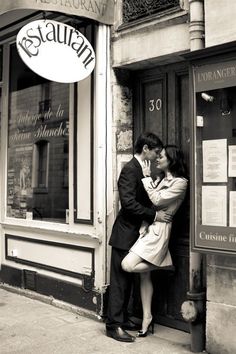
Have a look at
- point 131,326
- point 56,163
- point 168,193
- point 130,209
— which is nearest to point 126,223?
point 130,209

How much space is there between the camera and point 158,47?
5.18 metres

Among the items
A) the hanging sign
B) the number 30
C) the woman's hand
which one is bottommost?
the woman's hand

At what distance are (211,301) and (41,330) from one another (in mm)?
1900

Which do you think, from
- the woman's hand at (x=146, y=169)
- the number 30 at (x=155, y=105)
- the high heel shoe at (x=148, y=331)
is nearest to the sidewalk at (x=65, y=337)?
the high heel shoe at (x=148, y=331)

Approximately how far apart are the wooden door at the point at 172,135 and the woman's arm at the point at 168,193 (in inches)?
14.2

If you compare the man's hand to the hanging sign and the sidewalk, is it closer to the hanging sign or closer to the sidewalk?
the sidewalk

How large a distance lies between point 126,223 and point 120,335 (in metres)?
1.10

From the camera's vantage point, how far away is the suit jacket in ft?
16.4

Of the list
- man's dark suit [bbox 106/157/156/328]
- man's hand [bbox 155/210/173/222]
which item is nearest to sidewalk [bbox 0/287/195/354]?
man's dark suit [bbox 106/157/156/328]

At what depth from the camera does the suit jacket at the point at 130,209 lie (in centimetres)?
499

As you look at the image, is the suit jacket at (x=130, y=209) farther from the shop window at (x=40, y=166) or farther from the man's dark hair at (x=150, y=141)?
the shop window at (x=40, y=166)

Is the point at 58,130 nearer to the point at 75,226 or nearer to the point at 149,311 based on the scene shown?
the point at 75,226

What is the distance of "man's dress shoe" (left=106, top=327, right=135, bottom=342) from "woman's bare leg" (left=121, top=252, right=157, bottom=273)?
0.61 m

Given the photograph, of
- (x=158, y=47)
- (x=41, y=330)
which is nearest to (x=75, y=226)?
(x=41, y=330)
